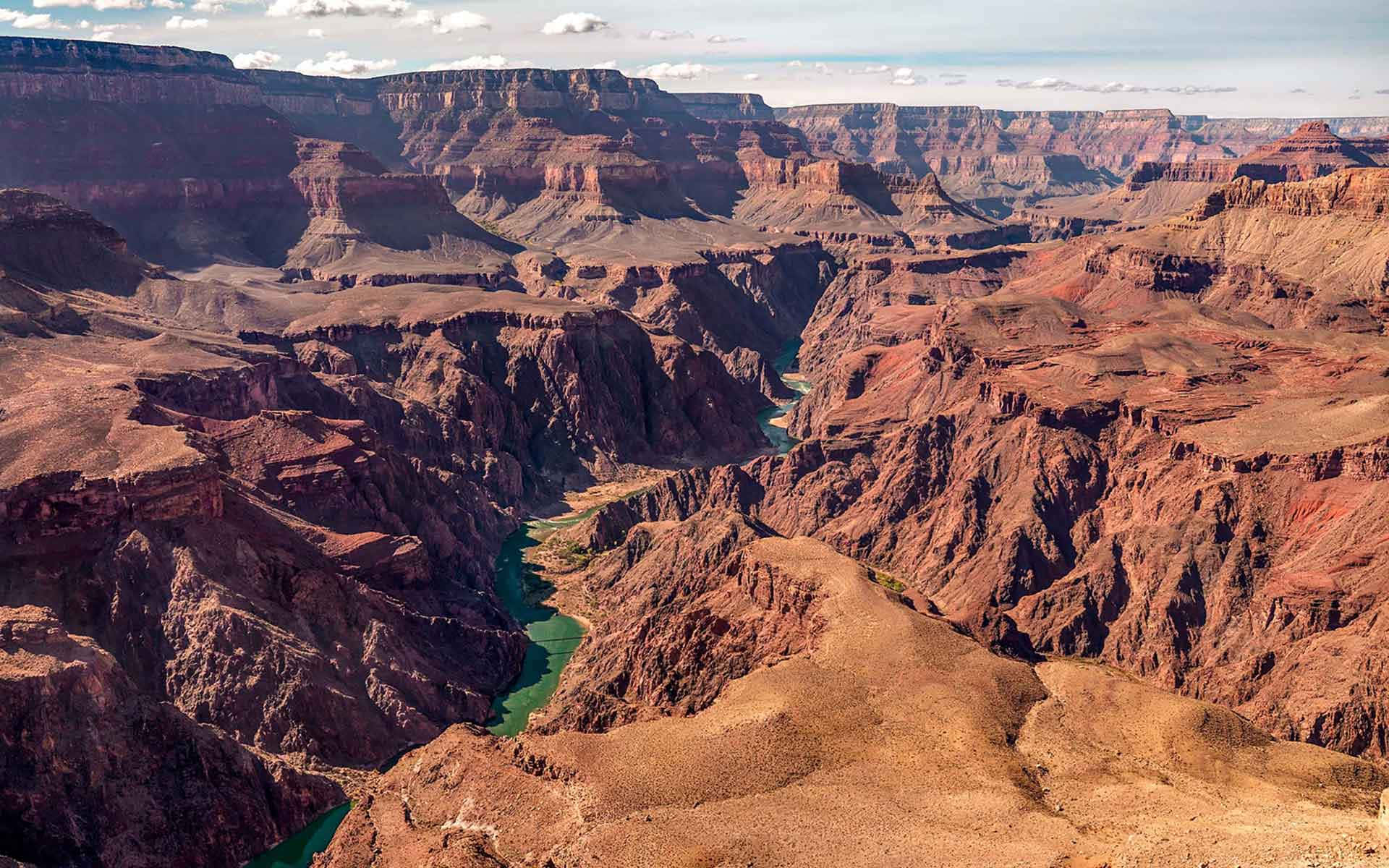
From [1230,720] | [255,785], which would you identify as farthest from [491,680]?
[1230,720]

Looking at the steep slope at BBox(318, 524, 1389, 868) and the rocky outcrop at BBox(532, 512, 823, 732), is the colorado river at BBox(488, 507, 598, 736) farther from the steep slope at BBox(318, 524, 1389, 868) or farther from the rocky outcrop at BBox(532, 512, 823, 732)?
the steep slope at BBox(318, 524, 1389, 868)

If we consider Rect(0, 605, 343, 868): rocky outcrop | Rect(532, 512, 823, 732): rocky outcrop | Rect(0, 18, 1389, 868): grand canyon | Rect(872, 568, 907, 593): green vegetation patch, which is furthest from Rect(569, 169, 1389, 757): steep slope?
Rect(0, 605, 343, 868): rocky outcrop

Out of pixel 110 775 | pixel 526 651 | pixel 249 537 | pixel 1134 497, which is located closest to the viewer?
pixel 110 775

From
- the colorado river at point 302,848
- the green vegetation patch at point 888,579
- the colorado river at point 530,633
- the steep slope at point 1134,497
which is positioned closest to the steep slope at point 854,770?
the colorado river at point 302,848

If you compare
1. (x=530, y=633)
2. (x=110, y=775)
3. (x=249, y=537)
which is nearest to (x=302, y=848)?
(x=110, y=775)

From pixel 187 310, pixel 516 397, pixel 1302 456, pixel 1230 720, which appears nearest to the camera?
pixel 1230 720

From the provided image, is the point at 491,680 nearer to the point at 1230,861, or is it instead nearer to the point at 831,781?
the point at 831,781

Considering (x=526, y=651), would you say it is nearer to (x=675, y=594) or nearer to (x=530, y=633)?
(x=530, y=633)
